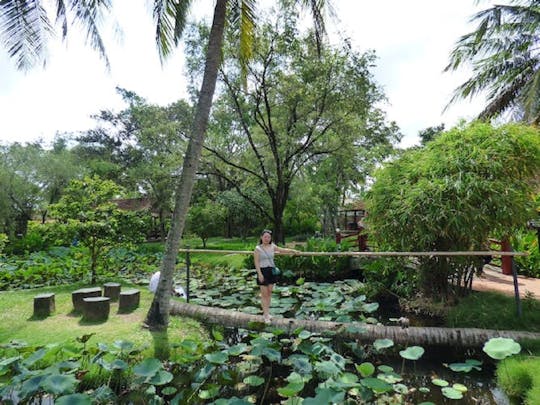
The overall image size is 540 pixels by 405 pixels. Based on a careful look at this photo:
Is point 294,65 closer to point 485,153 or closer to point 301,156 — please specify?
point 301,156

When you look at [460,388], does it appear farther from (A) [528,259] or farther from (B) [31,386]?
(A) [528,259]

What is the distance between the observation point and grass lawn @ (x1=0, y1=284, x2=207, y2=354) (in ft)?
14.8

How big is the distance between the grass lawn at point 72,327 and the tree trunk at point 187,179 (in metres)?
0.30

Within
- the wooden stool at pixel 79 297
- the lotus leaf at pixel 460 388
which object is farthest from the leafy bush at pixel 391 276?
the wooden stool at pixel 79 297

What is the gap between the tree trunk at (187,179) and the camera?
471 centimetres

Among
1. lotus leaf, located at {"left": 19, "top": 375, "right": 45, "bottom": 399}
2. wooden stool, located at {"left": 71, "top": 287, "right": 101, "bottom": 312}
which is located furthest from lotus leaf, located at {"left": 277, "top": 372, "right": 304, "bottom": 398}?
wooden stool, located at {"left": 71, "top": 287, "right": 101, "bottom": 312}

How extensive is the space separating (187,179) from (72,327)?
105 inches

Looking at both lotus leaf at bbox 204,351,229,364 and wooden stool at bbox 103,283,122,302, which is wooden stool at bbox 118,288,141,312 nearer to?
wooden stool at bbox 103,283,122,302

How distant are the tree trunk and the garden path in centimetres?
495

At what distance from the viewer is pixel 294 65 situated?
11734 mm

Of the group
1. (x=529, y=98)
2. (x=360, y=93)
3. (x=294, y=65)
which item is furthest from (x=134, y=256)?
(x=529, y=98)

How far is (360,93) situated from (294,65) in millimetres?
2332

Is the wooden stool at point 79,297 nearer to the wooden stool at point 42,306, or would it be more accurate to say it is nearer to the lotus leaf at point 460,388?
the wooden stool at point 42,306

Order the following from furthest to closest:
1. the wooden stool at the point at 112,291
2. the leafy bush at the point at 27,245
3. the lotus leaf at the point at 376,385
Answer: the leafy bush at the point at 27,245 < the wooden stool at the point at 112,291 < the lotus leaf at the point at 376,385
